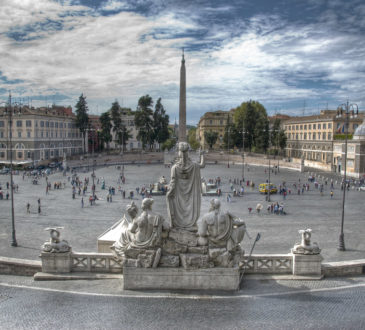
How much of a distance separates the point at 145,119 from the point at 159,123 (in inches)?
149

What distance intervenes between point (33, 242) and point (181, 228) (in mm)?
11476

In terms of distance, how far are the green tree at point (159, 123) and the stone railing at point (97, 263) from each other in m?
69.5

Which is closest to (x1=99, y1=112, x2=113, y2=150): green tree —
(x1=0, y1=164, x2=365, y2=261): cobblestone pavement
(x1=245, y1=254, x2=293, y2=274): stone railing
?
(x1=0, y1=164, x2=365, y2=261): cobblestone pavement

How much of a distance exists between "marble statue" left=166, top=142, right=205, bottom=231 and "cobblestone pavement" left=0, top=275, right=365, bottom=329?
1.67 metres

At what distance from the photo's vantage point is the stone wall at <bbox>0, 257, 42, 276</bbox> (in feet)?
30.0

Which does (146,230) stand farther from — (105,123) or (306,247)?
(105,123)

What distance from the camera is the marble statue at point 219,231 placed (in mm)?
8188

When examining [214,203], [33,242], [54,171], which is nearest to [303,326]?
[214,203]

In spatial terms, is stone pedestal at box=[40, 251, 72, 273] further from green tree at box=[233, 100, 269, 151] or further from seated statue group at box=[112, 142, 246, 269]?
green tree at box=[233, 100, 269, 151]

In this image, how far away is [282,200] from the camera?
31.1 metres

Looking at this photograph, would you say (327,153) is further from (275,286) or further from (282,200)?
(275,286)

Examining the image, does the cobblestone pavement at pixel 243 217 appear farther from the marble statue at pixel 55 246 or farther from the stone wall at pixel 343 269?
the marble statue at pixel 55 246

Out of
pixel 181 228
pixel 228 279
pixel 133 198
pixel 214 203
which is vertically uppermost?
pixel 214 203

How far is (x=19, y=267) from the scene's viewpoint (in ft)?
30.4
